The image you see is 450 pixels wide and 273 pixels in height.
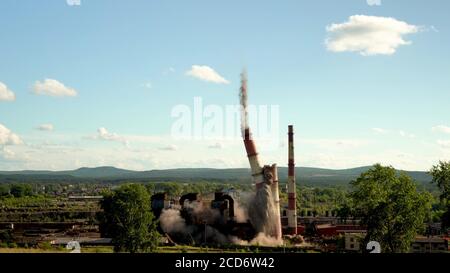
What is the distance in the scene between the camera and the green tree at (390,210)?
36.6m

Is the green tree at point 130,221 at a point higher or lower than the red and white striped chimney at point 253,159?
lower

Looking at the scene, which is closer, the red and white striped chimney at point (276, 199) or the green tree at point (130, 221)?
the green tree at point (130, 221)

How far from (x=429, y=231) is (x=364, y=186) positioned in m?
52.8

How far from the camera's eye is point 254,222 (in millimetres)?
59969

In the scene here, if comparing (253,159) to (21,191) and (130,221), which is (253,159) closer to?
(130,221)

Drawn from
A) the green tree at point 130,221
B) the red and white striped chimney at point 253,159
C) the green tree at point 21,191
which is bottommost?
the green tree at point 21,191

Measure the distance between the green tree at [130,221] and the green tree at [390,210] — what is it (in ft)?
55.0

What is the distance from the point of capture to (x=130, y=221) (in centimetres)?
4112

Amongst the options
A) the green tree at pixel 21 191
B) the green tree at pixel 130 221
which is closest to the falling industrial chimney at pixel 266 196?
the green tree at pixel 130 221

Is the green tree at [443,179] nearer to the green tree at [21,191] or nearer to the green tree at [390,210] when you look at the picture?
the green tree at [390,210]

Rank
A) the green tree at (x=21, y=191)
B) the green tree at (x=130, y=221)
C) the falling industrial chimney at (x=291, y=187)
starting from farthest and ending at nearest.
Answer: the green tree at (x=21, y=191) → the falling industrial chimney at (x=291, y=187) → the green tree at (x=130, y=221)

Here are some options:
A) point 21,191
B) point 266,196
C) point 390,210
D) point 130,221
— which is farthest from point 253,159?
point 21,191

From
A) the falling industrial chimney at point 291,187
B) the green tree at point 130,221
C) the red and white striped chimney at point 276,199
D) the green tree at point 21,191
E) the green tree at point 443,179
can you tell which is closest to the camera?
the green tree at point 443,179

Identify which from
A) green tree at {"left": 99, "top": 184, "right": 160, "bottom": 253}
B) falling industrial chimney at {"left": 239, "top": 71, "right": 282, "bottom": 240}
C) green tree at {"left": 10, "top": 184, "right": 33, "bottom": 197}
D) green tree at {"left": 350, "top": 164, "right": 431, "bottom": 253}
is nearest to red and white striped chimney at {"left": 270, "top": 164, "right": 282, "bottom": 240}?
falling industrial chimney at {"left": 239, "top": 71, "right": 282, "bottom": 240}
